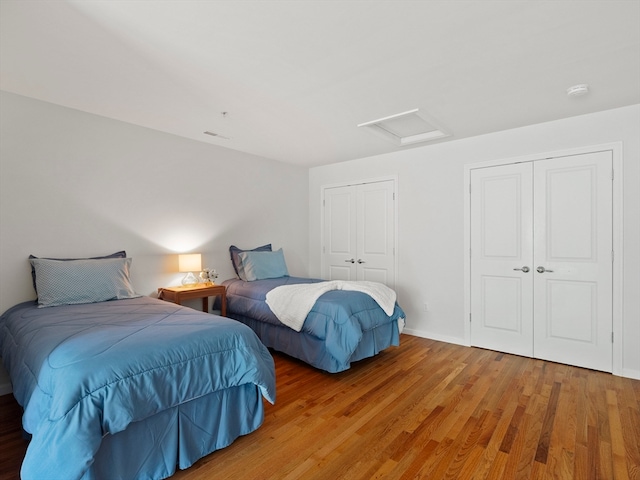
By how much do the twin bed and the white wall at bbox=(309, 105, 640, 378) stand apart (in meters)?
1.73

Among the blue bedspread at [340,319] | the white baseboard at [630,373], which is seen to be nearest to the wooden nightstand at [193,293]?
the blue bedspread at [340,319]

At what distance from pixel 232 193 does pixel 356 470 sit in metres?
3.58

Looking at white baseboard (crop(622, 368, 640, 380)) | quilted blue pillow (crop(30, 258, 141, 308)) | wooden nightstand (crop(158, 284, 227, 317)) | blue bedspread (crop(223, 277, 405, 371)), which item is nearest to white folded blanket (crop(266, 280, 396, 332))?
blue bedspread (crop(223, 277, 405, 371))

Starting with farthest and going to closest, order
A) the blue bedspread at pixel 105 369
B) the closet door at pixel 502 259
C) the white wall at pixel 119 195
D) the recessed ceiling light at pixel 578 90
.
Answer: the closet door at pixel 502 259 → the white wall at pixel 119 195 → the recessed ceiling light at pixel 578 90 → the blue bedspread at pixel 105 369

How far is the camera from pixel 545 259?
352 cm

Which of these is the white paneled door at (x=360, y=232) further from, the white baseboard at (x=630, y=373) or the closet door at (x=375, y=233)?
the white baseboard at (x=630, y=373)

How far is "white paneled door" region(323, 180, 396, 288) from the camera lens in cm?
471

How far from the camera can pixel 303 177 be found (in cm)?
561

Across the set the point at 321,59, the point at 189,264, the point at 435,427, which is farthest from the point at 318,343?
the point at 321,59

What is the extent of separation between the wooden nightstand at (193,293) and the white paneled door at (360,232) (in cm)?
198

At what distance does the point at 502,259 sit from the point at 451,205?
841 mm

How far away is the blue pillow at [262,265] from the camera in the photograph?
4332mm

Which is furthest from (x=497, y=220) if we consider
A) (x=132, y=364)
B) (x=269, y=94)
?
(x=132, y=364)

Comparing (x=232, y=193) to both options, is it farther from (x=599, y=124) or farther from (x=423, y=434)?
(x=599, y=124)
